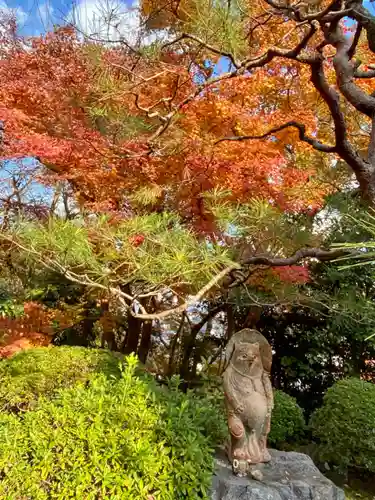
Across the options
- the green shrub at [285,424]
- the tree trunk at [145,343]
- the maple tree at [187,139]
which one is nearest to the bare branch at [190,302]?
the maple tree at [187,139]

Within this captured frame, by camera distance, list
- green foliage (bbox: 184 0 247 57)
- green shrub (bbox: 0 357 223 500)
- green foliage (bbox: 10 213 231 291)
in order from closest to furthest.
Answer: green shrub (bbox: 0 357 223 500), green foliage (bbox: 184 0 247 57), green foliage (bbox: 10 213 231 291)

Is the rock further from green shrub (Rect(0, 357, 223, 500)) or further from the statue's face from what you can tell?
the statue's face

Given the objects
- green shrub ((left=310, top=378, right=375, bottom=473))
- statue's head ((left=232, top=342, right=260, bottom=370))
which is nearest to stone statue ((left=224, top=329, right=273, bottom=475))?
statue's head ((left=232, top=342, right=260, bottom=370))

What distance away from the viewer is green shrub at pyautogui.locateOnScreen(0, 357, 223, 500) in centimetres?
223

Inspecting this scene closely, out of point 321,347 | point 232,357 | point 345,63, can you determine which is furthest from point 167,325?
point 345,63

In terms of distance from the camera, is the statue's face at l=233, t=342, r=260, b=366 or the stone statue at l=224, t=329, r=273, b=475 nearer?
the stone statue at l=224, t=329, r=273, b=475

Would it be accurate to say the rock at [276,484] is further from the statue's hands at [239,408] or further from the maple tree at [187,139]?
A: the maple tree at [187,139]

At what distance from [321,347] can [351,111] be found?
3.85 meters

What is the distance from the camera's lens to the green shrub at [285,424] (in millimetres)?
5195

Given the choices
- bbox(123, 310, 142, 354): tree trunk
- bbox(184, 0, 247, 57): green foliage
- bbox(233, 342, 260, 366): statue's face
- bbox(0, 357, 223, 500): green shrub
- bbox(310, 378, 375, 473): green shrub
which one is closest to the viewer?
bbox(0, 357, 223, 500): green shrub

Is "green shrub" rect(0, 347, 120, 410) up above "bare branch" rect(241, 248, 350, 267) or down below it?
below

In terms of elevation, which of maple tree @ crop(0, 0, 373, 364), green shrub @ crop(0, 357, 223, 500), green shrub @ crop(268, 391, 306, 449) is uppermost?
maple tree @ crop(0, 0, 373, 364)

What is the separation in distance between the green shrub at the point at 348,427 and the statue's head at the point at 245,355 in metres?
2.02

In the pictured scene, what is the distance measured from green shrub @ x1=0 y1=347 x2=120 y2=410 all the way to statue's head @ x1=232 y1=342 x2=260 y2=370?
1.29 meters
